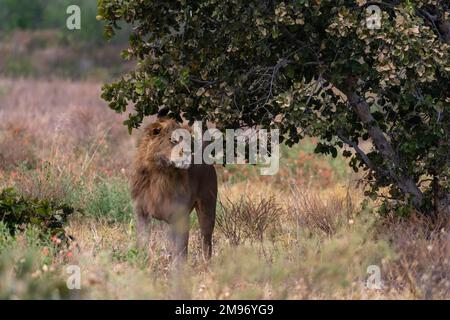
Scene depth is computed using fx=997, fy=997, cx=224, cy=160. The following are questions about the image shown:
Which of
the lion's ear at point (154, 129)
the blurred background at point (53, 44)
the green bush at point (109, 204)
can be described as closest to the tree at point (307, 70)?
the lion's ear at point (154, 129)

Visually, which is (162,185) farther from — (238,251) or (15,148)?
(15,148)

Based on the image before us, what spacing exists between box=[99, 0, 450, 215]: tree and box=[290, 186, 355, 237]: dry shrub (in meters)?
0.60

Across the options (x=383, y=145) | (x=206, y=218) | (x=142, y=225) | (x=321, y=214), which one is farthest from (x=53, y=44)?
(x=383, y=145)

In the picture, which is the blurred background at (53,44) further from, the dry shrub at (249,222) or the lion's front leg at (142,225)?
the lion's front leg at (142,225)

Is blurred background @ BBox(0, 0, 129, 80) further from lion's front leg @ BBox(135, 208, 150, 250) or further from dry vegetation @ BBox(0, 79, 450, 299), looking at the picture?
lion's front leg @ BBox(135, 208, 150, 250)

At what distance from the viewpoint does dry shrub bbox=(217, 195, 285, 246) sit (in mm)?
10203

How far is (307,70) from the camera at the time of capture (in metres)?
9.33

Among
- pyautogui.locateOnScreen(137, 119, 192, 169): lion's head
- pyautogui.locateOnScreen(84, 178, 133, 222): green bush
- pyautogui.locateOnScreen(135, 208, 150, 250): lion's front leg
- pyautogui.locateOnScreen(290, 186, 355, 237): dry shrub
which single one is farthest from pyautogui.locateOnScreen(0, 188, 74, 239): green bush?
pyautogui.locateOnScreen(290, 186, 355, 237): dry shrub

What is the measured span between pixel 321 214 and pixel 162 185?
206 centimetres

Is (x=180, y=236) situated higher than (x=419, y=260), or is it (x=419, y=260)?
(x=180, y=236)

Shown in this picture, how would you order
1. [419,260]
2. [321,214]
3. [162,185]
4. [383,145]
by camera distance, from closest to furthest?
1. [419,260]
2. [162,185]
3. [383,145]
4. [321,214]

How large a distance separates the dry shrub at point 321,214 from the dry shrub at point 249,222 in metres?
0.26
